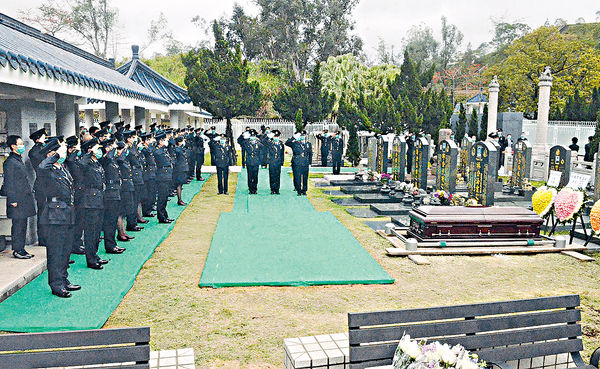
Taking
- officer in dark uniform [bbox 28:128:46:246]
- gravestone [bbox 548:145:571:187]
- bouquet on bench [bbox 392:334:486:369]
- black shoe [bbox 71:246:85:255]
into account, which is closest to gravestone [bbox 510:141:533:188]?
gravestone [bbox 548:145:571:187]

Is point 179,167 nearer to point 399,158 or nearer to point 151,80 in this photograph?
point 399,158

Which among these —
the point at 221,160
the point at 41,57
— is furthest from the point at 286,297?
the point at 221,160

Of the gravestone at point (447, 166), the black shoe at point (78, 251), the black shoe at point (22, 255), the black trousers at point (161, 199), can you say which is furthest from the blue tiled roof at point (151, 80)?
the black shoe at point (22, 255)

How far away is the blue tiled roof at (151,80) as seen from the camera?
17.9 metres

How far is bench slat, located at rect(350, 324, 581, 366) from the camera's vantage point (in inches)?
116

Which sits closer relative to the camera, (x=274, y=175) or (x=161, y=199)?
(x=161, y=199)

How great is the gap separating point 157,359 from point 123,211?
4960 mm

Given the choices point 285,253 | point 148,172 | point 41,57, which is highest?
point 41,57

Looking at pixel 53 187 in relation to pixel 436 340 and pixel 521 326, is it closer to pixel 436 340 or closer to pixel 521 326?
pixel 436 340

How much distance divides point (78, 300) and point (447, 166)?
8.42 m

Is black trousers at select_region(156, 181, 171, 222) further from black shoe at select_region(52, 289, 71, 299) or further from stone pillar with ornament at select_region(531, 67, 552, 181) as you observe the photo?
stone pillar with ornament at select_region(531, 67, 552, 181)

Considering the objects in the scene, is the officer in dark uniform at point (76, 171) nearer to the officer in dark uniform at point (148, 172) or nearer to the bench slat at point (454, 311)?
the officer in dark uniform at point (148, 172)

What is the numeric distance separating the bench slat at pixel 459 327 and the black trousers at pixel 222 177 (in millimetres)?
11140

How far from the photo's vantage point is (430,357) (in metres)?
2.71
